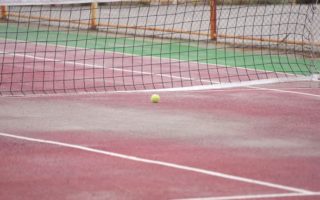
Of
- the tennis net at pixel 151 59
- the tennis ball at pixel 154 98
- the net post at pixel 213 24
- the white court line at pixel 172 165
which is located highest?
the net post at pixel 213 24

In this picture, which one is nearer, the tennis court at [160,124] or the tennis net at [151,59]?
the tennis court at [160,124]

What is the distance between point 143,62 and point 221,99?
5233mm

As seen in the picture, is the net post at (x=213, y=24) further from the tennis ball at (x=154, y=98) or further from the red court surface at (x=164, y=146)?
the tennis ball at (x=154, y=98)

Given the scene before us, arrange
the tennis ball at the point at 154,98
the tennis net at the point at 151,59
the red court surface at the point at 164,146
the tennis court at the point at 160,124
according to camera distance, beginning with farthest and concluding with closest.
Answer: the tennis net at the point at 151,59 < the tennis ball at the point at 154,98 < the tennis court at the point at 160,124 < the red court surface at the point at 164,146

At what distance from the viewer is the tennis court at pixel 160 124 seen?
27.0 feet

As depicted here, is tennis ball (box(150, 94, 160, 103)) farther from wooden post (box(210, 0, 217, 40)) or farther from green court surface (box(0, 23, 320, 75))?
wooden post (box(210, 0, 217, 40))

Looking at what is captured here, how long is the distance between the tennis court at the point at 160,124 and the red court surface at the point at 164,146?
0.04ft

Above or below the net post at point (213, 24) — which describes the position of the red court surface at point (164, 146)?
→ below

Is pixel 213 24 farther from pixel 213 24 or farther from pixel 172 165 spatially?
pixel 172 165

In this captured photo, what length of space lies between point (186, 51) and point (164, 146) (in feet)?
36.6

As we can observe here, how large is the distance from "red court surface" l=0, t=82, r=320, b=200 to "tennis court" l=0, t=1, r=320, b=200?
13mm

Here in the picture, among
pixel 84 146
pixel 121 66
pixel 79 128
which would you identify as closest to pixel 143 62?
pixel 121 66

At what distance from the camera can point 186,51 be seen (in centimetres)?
2103

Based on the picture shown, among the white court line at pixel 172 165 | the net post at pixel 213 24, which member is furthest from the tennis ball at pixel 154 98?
the net post at pixel 213 24
